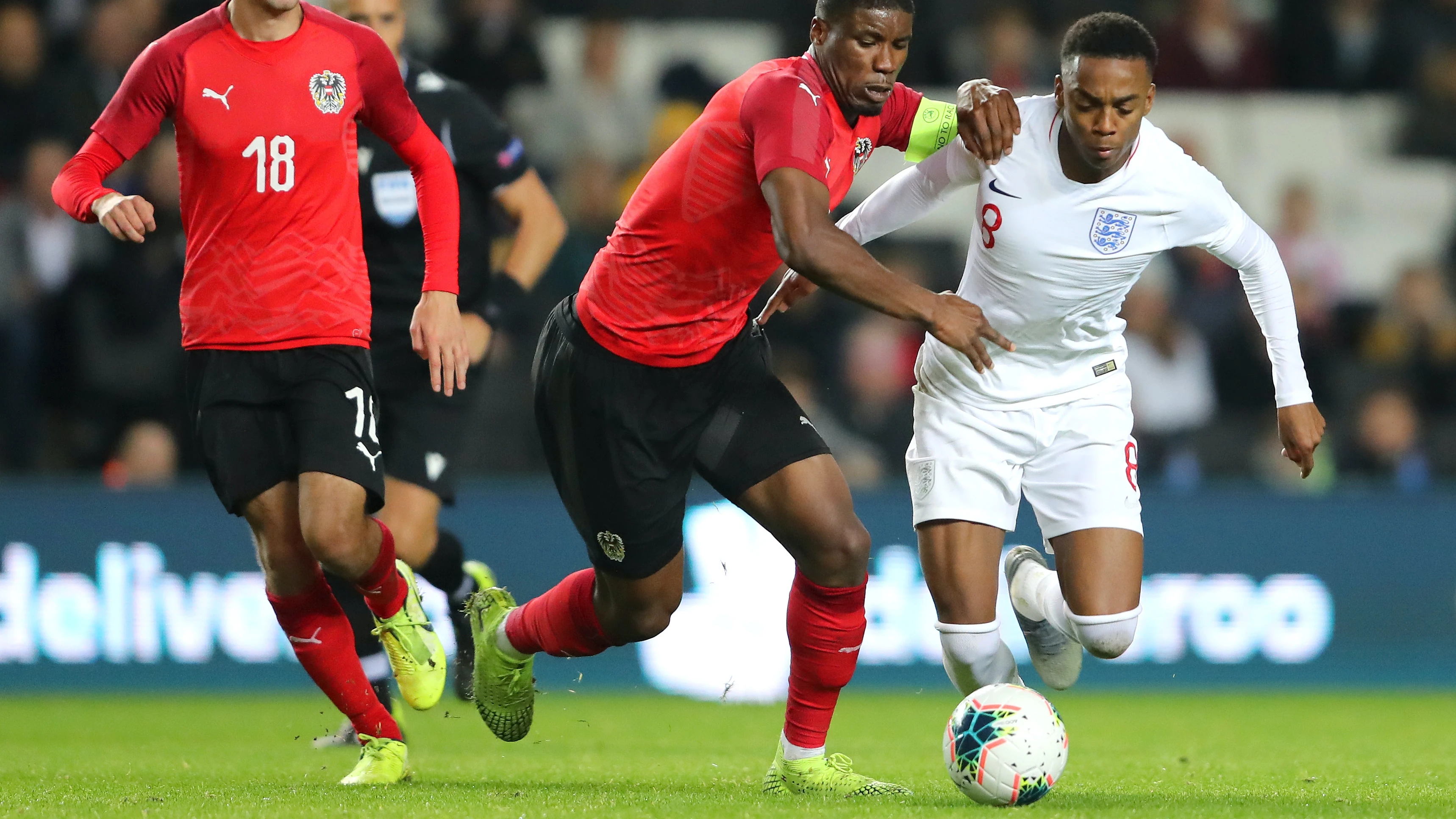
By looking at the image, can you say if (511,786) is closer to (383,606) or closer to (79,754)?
(383,606)

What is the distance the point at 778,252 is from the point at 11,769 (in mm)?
3082

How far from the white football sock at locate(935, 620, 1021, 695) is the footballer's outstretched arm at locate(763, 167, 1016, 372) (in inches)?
45.0

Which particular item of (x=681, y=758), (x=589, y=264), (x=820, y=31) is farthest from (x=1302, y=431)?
(x=589, y=264)

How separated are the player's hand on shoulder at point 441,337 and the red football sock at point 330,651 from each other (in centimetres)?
71

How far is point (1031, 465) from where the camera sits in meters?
5.22

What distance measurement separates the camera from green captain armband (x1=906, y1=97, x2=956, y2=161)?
497cm

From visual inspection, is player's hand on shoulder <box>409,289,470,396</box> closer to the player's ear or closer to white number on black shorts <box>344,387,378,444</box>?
white number on black shorts <box>344,387,378,444</box>

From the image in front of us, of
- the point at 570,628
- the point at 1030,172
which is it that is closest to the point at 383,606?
the point at 570,628

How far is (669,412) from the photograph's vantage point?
4.78 metres

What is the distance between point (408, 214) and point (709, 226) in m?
2.15

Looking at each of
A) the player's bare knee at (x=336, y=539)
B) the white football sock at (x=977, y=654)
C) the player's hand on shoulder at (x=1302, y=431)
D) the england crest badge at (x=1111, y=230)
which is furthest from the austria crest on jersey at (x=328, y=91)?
the player's hand on shoulder at (x=1302, y=431)

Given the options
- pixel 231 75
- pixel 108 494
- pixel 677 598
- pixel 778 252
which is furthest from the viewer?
pixel 108 494

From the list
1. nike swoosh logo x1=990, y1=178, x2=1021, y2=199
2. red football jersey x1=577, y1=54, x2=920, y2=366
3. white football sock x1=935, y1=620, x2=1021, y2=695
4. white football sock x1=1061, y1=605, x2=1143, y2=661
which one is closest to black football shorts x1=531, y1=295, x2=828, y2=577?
red football jersey x1=577, y1=54, x2=920, y2=366

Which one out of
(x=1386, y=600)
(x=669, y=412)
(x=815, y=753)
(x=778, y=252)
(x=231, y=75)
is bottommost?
(x=1386, y=600)
